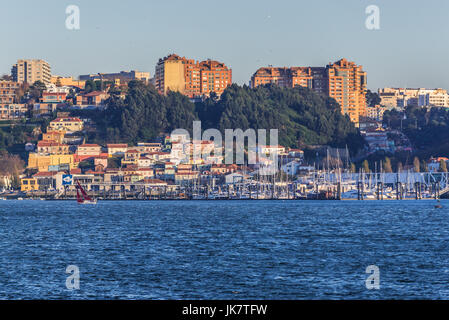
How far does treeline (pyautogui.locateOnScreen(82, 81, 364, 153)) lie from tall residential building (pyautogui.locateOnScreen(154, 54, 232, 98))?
1639 centimetres

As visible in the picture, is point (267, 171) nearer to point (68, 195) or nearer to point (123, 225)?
point (68, 195)

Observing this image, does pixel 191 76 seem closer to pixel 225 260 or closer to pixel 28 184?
pixel 28 184

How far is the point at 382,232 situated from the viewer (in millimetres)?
43188

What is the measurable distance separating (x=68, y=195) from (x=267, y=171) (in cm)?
2957

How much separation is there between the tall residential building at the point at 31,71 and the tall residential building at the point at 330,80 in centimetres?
4967

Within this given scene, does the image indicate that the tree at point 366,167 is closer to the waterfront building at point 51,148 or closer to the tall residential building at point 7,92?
the waterfront building at point 51,148

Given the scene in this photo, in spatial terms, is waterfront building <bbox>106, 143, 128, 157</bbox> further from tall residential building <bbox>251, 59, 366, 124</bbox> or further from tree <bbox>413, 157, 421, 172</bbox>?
tall residential building <bbox>251, 59, 366, 124</bbox>

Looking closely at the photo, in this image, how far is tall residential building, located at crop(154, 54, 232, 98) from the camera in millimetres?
169125

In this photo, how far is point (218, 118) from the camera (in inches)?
5797

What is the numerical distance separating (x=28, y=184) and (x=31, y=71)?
7804 centimetres

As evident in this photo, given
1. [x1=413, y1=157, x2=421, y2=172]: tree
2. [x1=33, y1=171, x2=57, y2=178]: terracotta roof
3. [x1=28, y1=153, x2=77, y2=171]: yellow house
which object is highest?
[x1=28, y1=153, x2=77, y2=171]: yellow house

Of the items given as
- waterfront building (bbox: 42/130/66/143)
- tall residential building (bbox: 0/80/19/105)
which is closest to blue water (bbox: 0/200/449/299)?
waterfront building (bbox: 42/130/66/143)

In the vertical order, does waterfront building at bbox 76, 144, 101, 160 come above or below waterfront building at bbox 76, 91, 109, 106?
below

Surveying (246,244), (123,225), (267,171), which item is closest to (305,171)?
(267,171)
